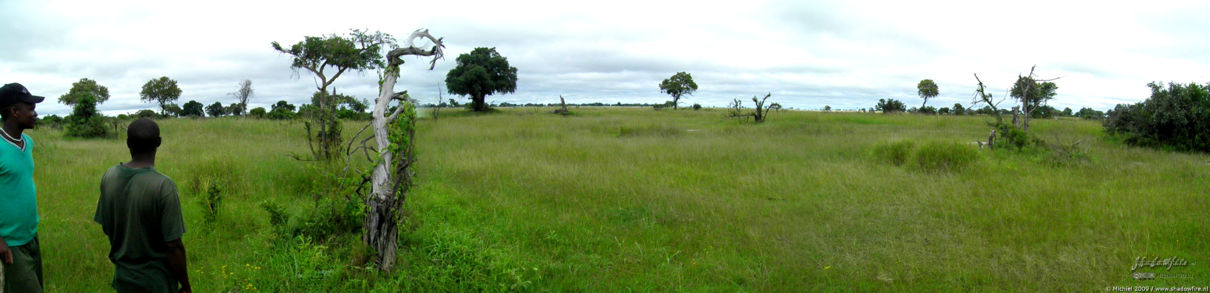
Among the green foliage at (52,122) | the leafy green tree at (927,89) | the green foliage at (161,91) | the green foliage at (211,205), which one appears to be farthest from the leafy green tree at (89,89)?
the leafy green tree at (927,89)

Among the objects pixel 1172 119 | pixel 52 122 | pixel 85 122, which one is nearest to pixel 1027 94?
pixel 1172 119

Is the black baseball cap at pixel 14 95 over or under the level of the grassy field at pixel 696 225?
over

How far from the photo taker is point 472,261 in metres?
4.60

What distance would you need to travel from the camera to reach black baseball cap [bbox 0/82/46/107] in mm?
2787

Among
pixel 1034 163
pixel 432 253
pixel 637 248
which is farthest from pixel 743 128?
pixel 432 253

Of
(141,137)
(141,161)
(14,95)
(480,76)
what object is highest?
(480,76)

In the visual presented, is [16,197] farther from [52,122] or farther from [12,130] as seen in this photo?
[52,122]

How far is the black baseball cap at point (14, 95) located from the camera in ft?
9.14

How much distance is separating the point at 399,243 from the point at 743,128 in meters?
17.9

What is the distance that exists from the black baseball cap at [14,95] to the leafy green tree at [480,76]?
119ft

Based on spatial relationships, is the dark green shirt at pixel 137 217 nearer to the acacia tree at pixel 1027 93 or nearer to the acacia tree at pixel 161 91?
the acacia tree at pixel 1027 93

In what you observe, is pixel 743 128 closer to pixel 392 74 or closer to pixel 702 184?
pixel 702 184

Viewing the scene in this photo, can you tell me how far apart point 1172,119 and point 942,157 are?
25.3 ft

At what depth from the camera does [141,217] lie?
8.88 ft
